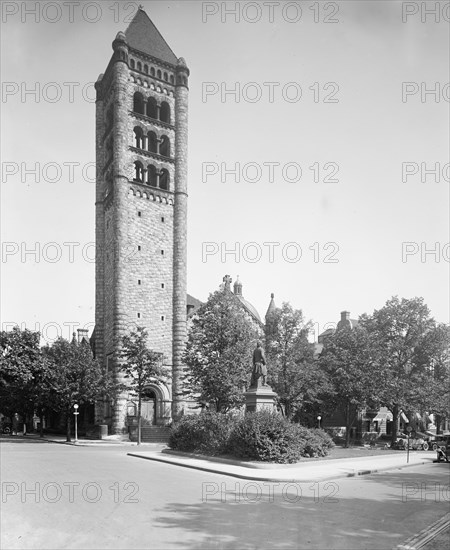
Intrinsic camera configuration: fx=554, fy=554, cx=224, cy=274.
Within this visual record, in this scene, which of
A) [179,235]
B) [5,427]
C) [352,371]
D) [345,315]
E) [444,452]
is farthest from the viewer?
[345,315]

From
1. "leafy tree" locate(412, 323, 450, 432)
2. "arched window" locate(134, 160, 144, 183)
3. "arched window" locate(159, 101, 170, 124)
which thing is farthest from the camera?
"arched window" locate(159, 101, 170, 124)

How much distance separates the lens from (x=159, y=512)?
12016mm

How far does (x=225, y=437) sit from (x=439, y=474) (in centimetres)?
972

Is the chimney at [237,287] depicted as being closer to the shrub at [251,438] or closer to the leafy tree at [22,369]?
the leafy tree at [22,369]

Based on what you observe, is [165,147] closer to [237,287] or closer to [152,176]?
[152,176]

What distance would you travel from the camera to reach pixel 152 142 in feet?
182

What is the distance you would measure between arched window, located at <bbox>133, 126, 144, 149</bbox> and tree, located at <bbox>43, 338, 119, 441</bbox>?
69.1ft

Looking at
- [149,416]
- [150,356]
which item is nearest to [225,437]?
[150,356]

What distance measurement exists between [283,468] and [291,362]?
21491 millimetres

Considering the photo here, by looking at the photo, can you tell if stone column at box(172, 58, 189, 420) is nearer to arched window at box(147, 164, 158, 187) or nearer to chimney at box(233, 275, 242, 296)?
arched window at box(147, 164, 158, 187)

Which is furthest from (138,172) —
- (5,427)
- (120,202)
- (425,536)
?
(425,536)

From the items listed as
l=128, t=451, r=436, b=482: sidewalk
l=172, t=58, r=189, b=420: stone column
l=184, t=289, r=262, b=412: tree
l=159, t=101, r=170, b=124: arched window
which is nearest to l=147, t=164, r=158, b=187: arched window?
l=172, t=58, r=189, b=420: stone column

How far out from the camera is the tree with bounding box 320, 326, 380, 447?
42.7 m

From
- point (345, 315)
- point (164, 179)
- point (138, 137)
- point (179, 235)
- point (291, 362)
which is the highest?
point (138, 137)
